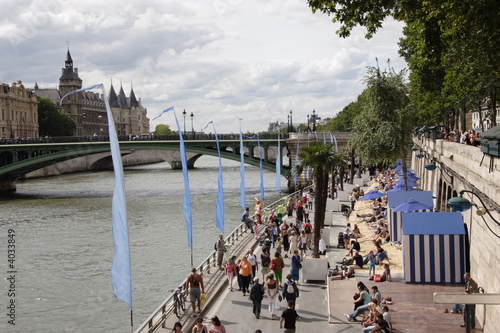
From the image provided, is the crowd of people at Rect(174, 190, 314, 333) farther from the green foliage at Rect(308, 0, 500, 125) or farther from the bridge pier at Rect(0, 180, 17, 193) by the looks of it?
the bridge pier at Rect(0, 180, 17, 193)

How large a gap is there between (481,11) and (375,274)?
25.7 ft

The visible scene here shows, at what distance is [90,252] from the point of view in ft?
96.8

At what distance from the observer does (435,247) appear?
1584 centimetres

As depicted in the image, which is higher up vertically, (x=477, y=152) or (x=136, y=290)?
(x=477, y=152)

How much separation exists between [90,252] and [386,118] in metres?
15.4

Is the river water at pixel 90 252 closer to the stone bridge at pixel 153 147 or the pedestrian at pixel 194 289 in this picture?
the pedestrian at pixel 194 289

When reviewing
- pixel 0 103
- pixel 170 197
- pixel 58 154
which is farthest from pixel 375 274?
pixel 0 103

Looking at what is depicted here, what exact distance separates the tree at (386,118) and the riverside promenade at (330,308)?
11.9 meters

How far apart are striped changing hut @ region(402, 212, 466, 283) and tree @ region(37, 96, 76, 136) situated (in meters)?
113

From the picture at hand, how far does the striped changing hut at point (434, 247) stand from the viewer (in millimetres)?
15523

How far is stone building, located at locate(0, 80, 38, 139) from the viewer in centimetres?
10662

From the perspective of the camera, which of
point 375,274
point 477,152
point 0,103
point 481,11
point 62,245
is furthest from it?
point 0,103

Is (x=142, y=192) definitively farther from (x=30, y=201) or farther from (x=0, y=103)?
(x=0, y=103)

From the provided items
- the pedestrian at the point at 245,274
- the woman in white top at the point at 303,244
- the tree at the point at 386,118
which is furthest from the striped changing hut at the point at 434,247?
the tree at the point at 386,118
